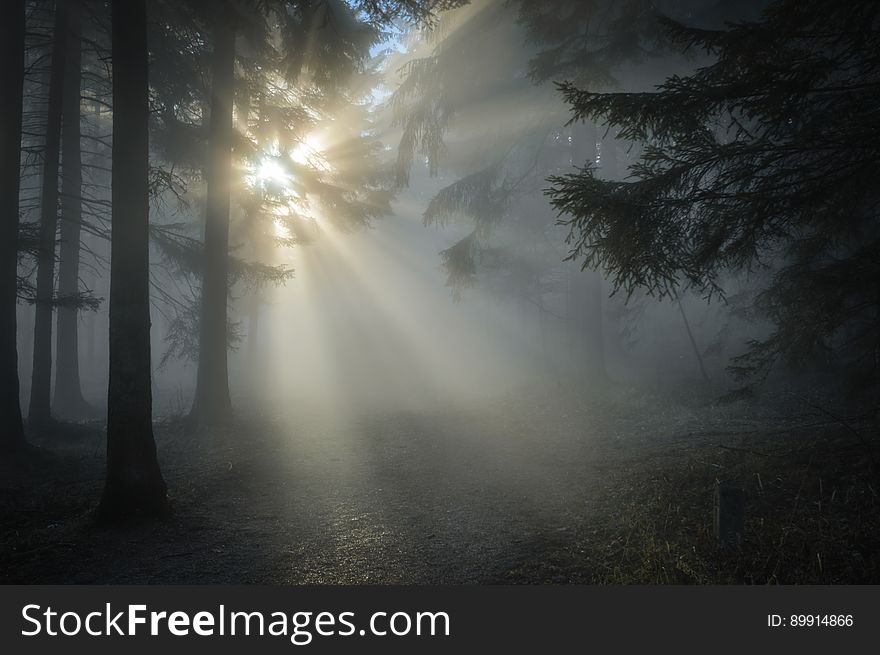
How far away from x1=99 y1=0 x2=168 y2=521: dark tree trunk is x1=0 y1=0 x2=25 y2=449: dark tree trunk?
5085 mm

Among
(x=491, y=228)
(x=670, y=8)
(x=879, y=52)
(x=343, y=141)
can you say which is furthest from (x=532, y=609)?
(x=670, y=8)

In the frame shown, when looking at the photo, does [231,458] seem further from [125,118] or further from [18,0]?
[18,0]

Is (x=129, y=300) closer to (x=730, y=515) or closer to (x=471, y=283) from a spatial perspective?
(x=730, y=515)

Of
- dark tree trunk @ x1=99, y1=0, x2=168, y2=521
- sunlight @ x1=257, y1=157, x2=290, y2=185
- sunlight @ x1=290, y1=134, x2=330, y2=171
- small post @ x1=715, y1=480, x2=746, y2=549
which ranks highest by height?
sunlight @ x1=290, y1=134, x2=330, y2=171

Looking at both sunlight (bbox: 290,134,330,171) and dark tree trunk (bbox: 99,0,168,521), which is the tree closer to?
dark tree trunk (bbox: 99,0,168,521)

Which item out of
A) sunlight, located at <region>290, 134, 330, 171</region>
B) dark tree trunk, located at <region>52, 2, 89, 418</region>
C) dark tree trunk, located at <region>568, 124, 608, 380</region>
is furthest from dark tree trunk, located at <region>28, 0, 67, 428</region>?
dark tree trunk, located at <region>568, 124, 608, 380</region>

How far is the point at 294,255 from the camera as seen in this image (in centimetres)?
3331

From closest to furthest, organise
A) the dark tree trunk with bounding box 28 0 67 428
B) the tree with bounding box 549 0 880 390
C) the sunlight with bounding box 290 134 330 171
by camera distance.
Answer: the tree with bounding box 549 0 880 390, the dark tree trunk with bounding box 28 0 67 428, the sunlight with bounding box 290 134 330 171

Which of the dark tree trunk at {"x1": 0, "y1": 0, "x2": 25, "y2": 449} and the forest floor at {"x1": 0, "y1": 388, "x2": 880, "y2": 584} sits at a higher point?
the dark tree trunk at {"x1": 0, "y1": 0, "x2": 25, "y2": 449}

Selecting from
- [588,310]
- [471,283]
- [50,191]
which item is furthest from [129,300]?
[588,310]

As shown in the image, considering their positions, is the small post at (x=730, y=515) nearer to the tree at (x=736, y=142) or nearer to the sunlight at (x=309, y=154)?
the tree at (x=736, y=142)

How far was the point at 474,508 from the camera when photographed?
23.0 ft

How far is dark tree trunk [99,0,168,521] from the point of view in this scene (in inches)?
252

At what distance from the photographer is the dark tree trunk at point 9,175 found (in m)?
9.66
